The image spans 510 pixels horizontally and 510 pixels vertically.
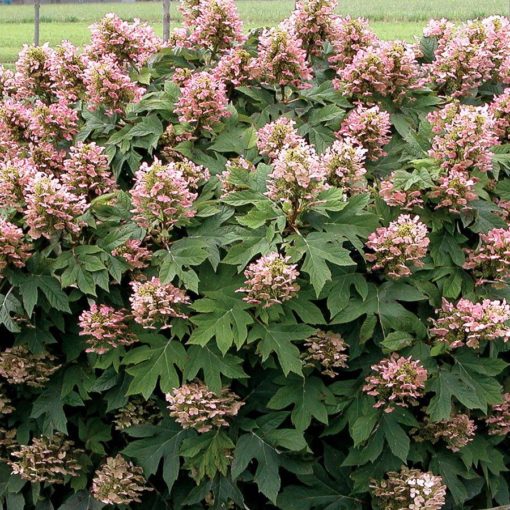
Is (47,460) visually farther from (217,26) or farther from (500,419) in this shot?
(217,26)

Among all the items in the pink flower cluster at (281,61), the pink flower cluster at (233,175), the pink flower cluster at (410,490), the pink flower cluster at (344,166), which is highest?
the pink flower cluster at (281,61)

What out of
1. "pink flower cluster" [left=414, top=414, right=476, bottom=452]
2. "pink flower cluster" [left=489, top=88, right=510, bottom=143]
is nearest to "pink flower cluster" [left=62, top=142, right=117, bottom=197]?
"pink flower cluster" [left=414, top=414, right=476, bottom=452]

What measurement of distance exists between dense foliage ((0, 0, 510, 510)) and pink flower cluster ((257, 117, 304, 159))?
1 cm

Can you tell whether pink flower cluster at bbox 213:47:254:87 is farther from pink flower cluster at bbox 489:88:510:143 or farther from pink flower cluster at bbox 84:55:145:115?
pink flower cluster at bbox 489:88:510:143

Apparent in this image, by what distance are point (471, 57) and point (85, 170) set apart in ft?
5.34

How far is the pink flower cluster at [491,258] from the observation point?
2771 millimetres

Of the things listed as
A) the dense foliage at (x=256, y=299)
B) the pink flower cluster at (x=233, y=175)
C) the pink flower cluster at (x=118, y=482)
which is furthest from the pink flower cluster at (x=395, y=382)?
the pink flower cluster at (x=118, y=482)

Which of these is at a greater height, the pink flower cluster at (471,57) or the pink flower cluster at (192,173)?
the pink flower cluster at (471,57)

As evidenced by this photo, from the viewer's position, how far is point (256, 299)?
2592 millimetres

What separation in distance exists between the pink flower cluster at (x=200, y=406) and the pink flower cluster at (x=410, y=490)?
1.94 feet

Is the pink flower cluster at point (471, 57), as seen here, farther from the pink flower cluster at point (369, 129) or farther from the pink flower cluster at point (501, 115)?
the pink flower cluster at point (369, 129)

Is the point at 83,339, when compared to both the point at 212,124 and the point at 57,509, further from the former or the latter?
the point at 212,124

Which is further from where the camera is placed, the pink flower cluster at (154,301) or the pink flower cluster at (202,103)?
the pink flower cluster at (202,103)

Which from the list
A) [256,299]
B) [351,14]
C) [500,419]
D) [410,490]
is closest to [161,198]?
[256,299]
